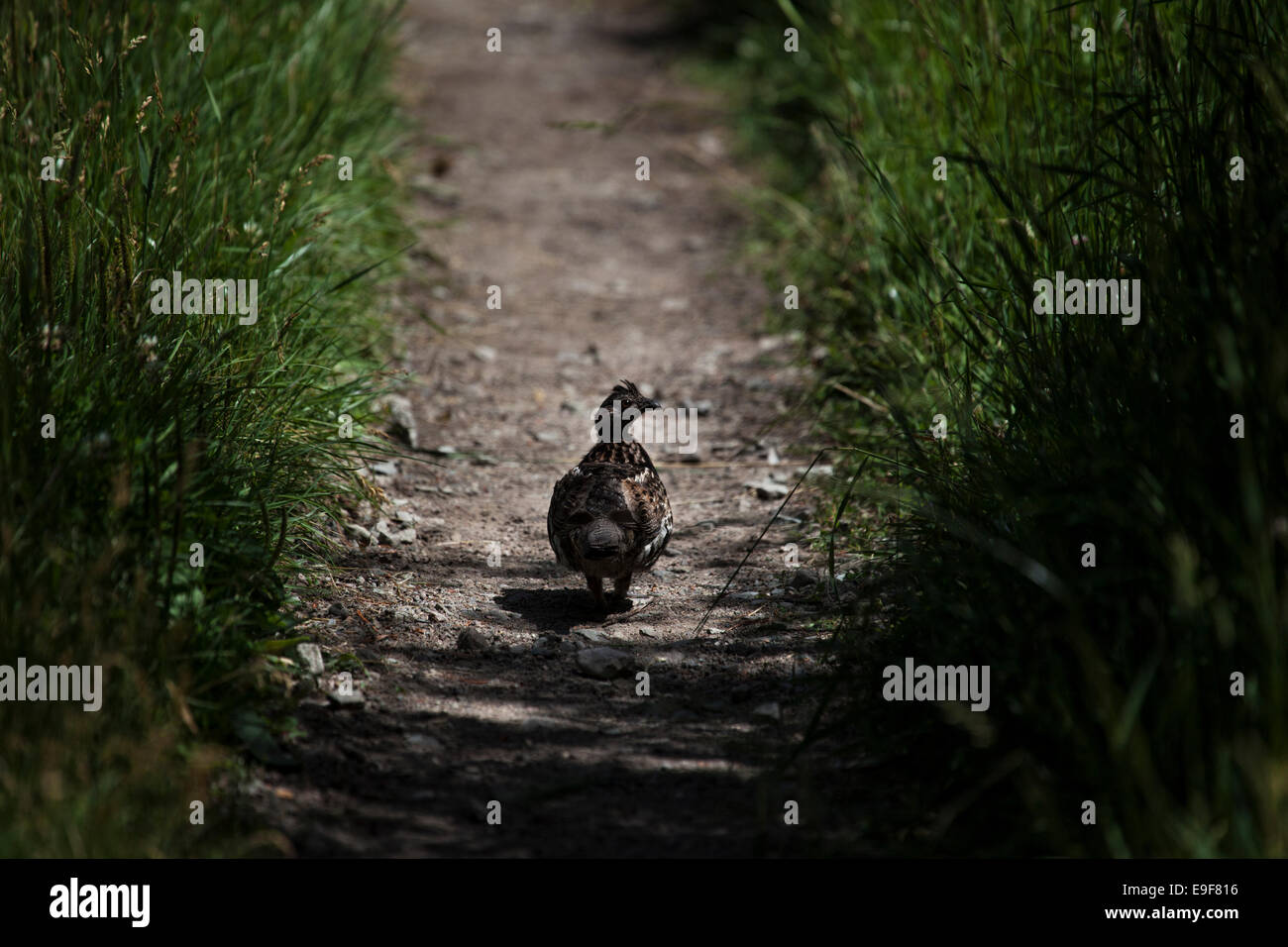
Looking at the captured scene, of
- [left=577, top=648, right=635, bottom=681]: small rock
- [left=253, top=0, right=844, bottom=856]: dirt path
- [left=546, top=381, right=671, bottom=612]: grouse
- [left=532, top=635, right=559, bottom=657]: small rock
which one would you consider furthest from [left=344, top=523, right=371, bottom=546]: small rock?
[left=577, top=648, right=635, bottom=681]: small rock

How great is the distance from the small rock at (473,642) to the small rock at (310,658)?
63cm

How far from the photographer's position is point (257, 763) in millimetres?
3775

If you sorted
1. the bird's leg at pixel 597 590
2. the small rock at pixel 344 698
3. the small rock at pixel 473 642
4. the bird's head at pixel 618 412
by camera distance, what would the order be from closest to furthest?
1. the small rock at pixel 344 698
2. the small rock at pixel 473 642
3. the bird's leg at pixel 597 590
4. the bird's head at pixel 618 412

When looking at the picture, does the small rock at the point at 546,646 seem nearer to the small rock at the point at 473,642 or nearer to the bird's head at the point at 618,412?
the small rock at the point at 473,642

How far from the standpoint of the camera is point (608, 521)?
497 centimetres

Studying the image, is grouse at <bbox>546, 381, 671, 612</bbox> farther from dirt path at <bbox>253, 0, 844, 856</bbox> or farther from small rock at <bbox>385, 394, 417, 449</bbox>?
small rock at <bbox>385, 394, 417, 449</bbox>

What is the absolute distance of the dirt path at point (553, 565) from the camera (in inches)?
147

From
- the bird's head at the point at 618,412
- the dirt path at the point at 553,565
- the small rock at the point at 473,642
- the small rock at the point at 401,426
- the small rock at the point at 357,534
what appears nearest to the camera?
the dirt path at the point at 553,565

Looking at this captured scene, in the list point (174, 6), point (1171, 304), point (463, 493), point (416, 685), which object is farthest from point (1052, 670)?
point (174, 6)

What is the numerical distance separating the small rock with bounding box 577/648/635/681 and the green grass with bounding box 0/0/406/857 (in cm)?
119

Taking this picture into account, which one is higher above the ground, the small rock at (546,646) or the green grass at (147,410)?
the green grass at (147,410)

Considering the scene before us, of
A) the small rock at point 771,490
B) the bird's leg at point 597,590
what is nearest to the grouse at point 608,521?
the bird's leg at point 597,590

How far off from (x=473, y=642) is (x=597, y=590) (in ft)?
2.15

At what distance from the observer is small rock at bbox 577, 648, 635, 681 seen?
4.64 metres
